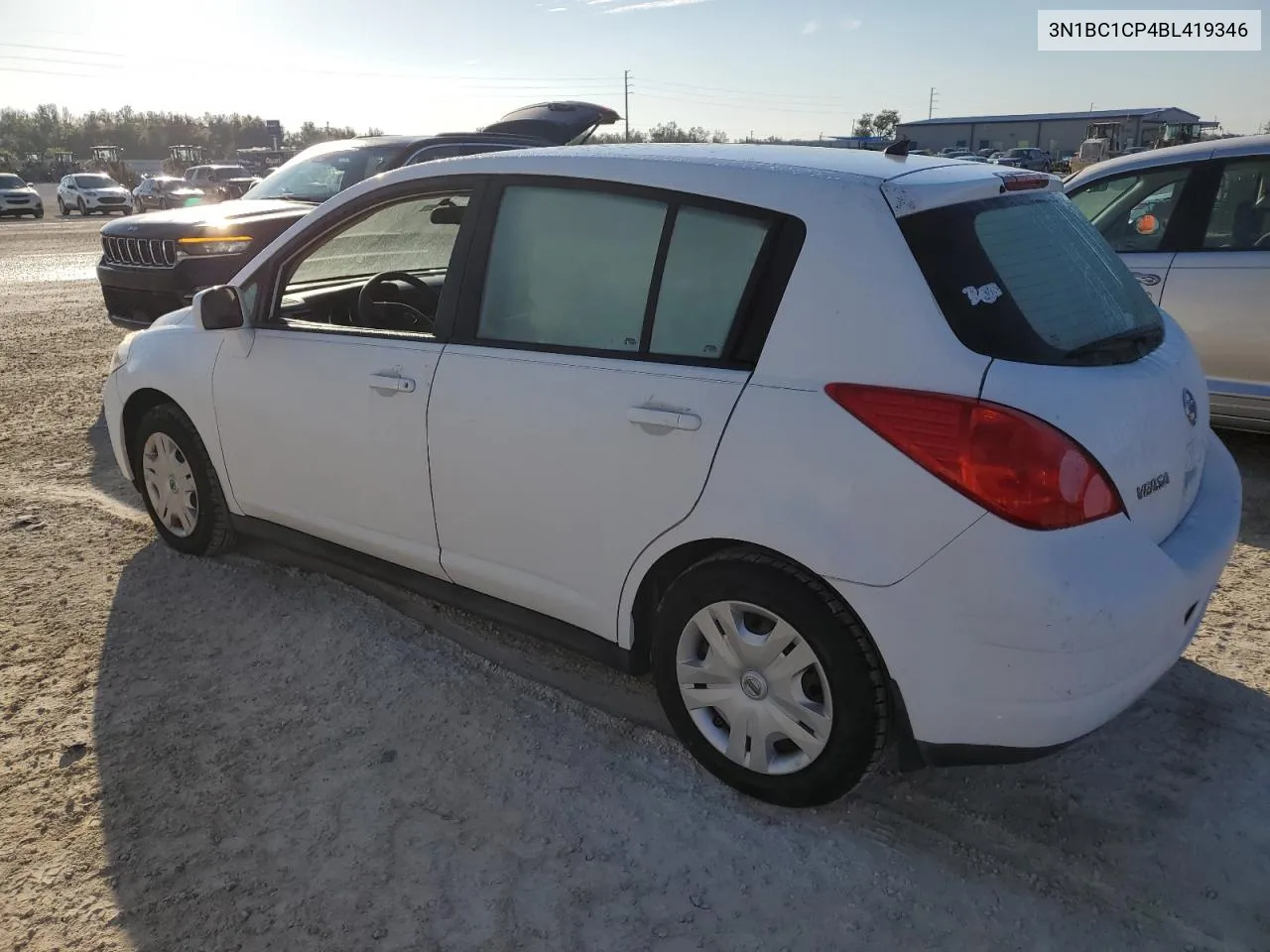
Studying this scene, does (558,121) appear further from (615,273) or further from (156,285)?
(615,273)

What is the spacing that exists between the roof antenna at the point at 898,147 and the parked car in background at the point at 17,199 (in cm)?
3813

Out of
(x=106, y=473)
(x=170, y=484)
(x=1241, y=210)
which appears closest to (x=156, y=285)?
(x=106, y=473)

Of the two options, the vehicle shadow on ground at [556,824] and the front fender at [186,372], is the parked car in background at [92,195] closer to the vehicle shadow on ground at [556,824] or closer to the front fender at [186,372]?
the front fender at [186,372]

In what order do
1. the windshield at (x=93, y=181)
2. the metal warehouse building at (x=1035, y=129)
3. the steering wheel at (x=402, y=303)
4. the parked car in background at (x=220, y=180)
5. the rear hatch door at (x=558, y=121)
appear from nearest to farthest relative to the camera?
1. the steering wheel at (x=402, y=303)
2. the rear hatch door at (x=558, y=121)
3. the parked car in background at (x=220, y=180)
4. the windshield at (x=93, y=181)
5. the metal warehouse building at (x=1035, y=129)

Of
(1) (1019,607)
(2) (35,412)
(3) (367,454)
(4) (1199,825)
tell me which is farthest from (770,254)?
(2) (35,412)

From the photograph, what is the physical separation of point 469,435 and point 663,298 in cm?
78

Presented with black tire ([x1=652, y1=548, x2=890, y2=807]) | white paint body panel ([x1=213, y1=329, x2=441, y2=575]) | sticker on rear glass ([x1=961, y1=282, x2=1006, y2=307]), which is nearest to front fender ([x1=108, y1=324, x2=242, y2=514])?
white paint body panel ([x1=213, y1=329, x2=441, y2=575])

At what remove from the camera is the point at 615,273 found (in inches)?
108

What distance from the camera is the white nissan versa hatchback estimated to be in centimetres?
213

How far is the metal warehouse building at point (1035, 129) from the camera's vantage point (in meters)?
74.3

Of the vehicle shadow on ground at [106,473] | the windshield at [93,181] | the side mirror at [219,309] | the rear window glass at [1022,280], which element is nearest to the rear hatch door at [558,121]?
the vehicle shadow on ground at [106,473]

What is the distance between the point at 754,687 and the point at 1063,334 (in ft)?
3.93

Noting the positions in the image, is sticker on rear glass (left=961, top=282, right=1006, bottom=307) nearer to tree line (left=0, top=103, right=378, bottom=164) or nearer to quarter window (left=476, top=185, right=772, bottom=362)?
quarter window (left=476, top=185, right=772, bottom=362)

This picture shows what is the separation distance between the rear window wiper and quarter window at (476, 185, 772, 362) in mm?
824
